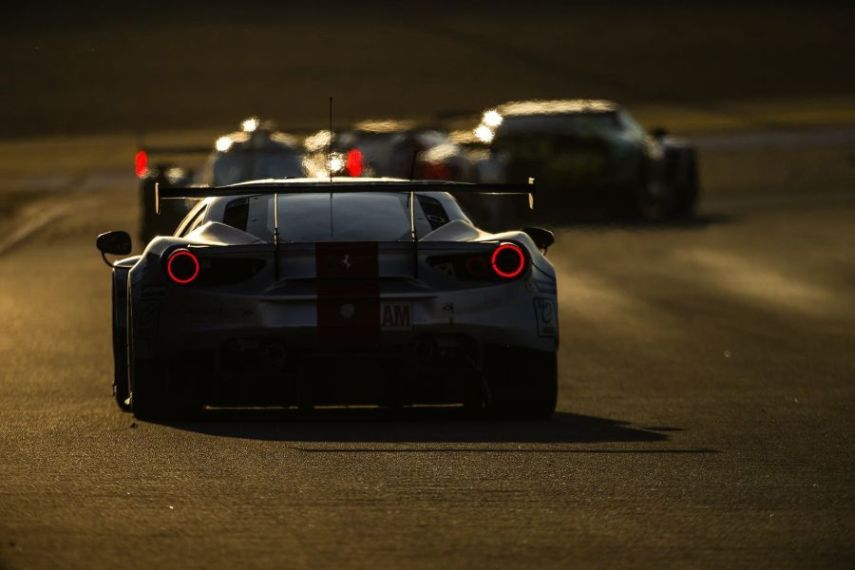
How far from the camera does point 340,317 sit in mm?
9680

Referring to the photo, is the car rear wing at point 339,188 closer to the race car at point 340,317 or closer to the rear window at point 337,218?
the race car at point 340,317

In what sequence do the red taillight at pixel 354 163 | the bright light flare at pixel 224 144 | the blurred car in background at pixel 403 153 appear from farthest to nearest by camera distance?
the red taillight at pixel 354 163
the blurred car in background at pixel 403 153
the bright light flare at pixel 224 144

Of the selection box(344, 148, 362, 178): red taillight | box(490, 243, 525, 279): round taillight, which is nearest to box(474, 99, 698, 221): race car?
box(344, 148, 362, 178): red taillight

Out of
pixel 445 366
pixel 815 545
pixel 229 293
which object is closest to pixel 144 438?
pixel 229 293

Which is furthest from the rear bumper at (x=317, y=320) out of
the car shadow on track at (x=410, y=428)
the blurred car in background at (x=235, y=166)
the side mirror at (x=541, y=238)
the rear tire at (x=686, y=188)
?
the rear tire at (x=686, y=188)

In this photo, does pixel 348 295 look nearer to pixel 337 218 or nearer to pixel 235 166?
pixel 337 218

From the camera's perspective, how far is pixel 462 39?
90.1 m

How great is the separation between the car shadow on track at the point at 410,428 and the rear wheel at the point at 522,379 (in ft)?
0.32

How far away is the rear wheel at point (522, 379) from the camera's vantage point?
9977mm

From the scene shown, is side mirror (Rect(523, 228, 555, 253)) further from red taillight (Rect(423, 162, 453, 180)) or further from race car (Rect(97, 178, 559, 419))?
red taillight (Rect(423, 162, 453, 180))

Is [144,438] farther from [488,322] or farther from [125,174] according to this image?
[125,174]

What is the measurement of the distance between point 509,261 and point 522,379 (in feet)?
1.76

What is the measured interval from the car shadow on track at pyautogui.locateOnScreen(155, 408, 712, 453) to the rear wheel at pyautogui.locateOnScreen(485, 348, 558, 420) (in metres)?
0.10

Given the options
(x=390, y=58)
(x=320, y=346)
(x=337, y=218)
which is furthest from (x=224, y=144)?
(x=390, y=58)
